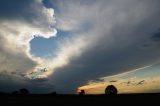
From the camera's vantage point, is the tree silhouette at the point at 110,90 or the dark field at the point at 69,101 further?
the tree silhouette at the point at 110,90

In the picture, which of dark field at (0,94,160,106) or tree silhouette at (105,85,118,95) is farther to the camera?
tree silhouette at (105,85,118,95)

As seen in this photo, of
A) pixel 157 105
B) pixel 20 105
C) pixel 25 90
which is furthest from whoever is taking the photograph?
pixel 25 90

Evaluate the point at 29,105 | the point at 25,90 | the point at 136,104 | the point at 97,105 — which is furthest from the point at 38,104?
the point at 25,90

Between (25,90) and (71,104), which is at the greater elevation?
(25,90)

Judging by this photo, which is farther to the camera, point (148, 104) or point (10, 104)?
point (148, 104)

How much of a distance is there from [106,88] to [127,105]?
85.4 feet

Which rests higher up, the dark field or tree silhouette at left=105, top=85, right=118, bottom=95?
tree silhouette at left=105, top=85, right=118, bottom=95

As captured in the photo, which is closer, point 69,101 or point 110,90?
point 69,101

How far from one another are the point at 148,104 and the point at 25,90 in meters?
31.2

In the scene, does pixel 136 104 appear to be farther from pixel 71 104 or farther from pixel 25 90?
pixel 25 90

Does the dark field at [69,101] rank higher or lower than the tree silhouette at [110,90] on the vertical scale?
lower

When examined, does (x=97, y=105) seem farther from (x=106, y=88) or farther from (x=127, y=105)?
(x=106, y=88)

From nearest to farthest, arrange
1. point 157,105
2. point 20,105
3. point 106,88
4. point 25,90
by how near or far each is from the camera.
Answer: point 20,105 → point 157,105 → point 25,90 → point 106,88

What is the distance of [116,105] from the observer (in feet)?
125
